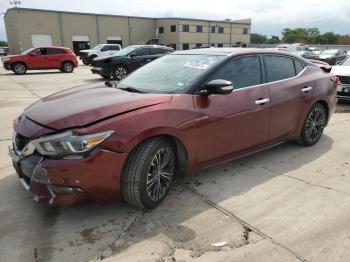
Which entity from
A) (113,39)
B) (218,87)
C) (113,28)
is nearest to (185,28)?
(113,28)

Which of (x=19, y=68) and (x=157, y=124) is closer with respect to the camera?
(x=157, y=124)

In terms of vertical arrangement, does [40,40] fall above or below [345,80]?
below

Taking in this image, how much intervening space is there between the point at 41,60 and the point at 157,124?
19.1 m

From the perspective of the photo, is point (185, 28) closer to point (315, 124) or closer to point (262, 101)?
point (315, 124)

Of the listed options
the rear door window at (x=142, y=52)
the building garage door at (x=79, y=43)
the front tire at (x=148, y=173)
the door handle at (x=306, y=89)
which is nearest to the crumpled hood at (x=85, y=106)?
the front tire at (x=148, y=173)

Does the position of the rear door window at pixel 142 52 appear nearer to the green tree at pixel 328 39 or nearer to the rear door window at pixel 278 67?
the rear door window at pixel 278 67

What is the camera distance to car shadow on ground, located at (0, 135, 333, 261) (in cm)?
293

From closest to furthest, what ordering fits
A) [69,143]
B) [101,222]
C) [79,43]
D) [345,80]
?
1. [69,143]
2. [101,222]
3. [345,80]
4. [79,43]

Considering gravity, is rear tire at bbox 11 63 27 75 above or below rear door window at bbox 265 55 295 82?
below

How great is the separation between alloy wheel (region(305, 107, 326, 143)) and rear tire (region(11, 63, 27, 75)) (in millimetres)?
18354

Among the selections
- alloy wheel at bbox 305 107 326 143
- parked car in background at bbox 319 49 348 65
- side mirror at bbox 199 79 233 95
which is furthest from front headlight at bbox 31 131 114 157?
parked car in background at bbox 319 49 348 65

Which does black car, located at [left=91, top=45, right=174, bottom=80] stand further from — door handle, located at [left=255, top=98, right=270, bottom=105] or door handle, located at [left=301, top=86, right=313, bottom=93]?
door handle, located at [left=255, top=98, right=270, bottom=105]

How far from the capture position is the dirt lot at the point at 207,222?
9.38ft

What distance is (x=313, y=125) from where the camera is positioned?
17.8ft
